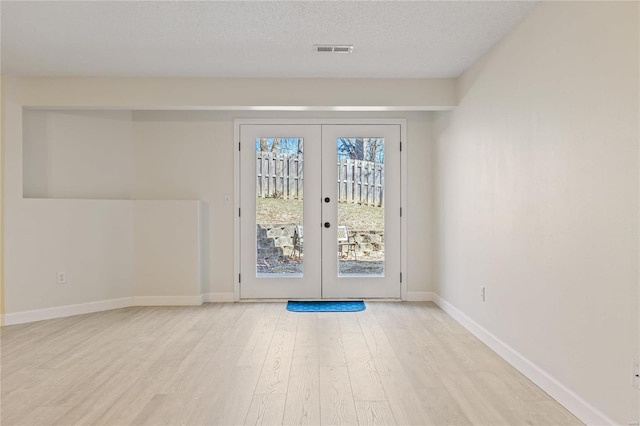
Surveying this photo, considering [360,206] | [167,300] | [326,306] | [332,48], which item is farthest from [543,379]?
[167,300]

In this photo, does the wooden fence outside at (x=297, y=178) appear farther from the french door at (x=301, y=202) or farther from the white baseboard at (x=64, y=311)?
the white baseboard at (x=64, y=311)

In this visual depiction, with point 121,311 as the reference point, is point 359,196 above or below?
above

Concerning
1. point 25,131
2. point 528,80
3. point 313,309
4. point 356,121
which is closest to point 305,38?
point 528,80

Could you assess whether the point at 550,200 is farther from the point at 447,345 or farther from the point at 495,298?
the point at 447,345

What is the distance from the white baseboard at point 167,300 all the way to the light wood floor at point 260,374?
63 cm

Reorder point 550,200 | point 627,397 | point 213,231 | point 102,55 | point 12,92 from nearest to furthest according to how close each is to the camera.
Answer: point 627,397
point 550,200
point 102,55
point 12,92
point 213,231

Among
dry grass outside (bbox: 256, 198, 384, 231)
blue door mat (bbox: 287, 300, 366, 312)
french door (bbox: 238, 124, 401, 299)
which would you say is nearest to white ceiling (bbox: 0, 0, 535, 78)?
french door (bbox: 238, 124, 401, 299)

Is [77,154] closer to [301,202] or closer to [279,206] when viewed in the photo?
[279,206]

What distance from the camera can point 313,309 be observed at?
4.95m

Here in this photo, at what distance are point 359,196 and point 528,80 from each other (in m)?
2.66

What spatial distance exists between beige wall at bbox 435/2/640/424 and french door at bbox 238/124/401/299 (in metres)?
1.65

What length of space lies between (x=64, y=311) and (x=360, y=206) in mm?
3306

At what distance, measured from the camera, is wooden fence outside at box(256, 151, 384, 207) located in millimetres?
5426

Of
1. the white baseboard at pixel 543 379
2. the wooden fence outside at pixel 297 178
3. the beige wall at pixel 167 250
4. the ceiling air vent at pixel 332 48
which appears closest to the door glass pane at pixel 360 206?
the wooden fence outside at pixel 297 178
